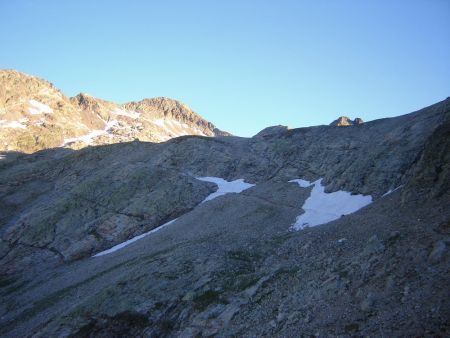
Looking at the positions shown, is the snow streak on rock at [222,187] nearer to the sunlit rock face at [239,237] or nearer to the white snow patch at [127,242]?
the white snow patch at [127,242]

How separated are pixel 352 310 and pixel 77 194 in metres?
57.8

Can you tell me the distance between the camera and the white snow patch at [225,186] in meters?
65.1

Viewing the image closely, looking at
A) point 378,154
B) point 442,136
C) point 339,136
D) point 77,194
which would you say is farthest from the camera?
point 339,136

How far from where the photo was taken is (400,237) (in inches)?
944

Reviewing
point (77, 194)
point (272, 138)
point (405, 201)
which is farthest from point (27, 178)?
point (405, 201)

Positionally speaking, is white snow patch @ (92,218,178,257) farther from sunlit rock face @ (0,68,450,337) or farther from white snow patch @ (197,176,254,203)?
white snow patch @ (197,176,254,203)

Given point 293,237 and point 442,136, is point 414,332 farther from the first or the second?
point 442,136

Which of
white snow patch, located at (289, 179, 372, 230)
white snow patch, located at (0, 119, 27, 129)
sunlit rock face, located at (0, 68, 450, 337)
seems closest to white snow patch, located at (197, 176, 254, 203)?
sunlit rock face, located at (0, 68, 450, 337)

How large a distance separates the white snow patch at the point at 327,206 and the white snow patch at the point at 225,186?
1610cm

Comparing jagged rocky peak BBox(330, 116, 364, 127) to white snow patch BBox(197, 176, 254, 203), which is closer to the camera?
white snow patch BBox(197, 176, 254, 203)

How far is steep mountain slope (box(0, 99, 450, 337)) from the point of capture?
66.5ft

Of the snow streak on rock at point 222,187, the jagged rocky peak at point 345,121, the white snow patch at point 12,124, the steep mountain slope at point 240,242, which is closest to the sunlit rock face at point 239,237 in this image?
the steep mountain slope at point 240,242

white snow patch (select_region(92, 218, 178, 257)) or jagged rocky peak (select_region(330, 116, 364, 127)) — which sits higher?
jagged rocky peak (select_region(330, 116, 364, 127))

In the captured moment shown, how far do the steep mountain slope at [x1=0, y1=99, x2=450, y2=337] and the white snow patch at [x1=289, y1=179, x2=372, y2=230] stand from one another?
1400 millimetres
